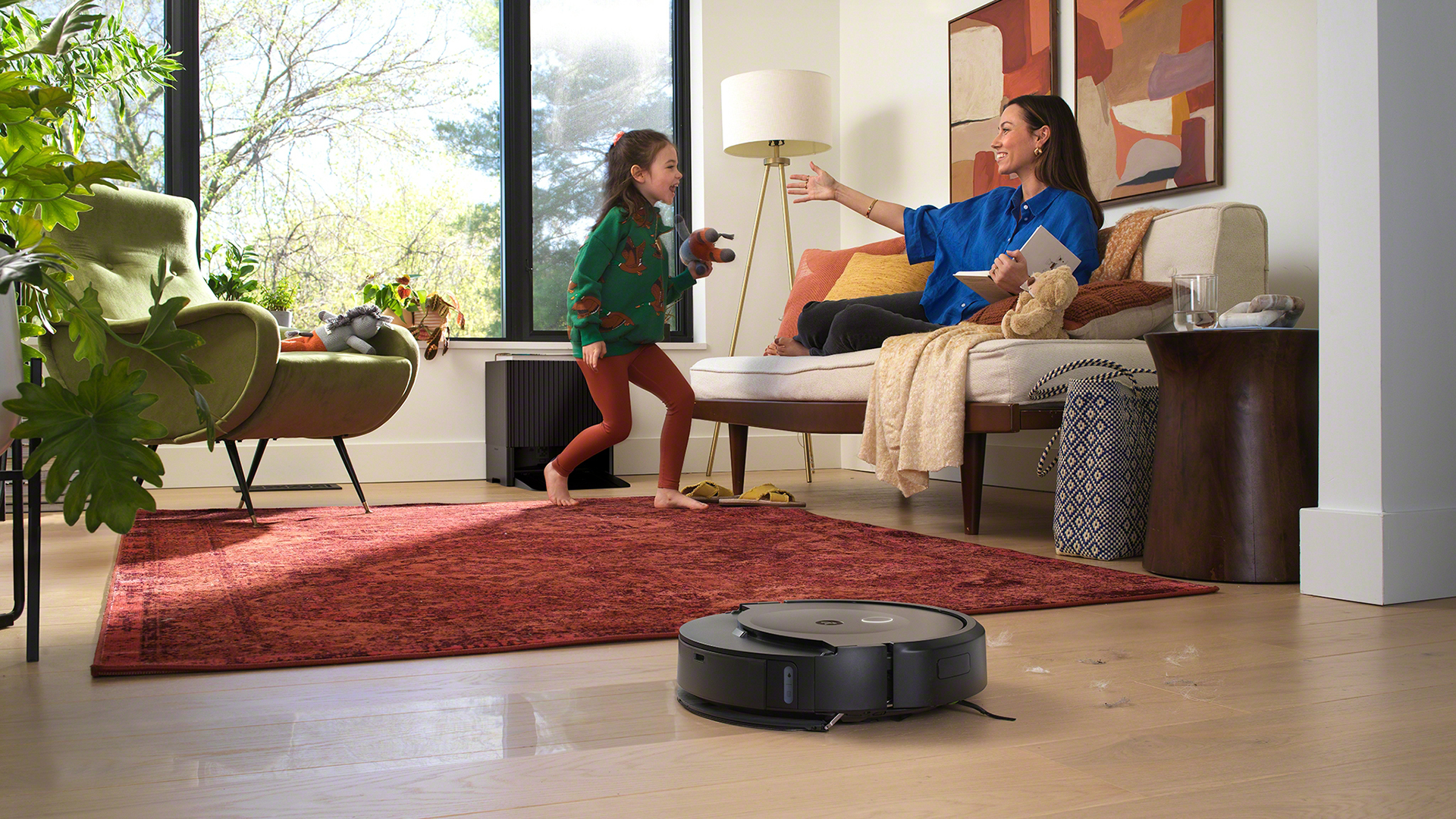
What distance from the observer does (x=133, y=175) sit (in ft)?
3.29

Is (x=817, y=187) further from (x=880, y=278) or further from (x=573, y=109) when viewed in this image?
(x=573, y=109)

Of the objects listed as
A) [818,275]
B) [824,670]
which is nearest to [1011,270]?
[818,275]

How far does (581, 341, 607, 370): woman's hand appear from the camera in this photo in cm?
308

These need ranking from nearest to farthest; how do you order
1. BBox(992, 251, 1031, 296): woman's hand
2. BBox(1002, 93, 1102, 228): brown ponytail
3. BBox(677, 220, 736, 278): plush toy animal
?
BBox(992, 251, 1031, 296): woman's hand
BBox(1002, 93, 1102, 228): brown ponytail
BBox(677, 220, 736, 278): plush toy animal

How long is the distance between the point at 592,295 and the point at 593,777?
226 cm

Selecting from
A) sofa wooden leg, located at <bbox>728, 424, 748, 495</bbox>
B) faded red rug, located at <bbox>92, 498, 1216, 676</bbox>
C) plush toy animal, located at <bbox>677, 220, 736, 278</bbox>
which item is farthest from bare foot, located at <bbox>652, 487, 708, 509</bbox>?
plush toy animal, located at <bbox>677, 220, 736, 278</bbox>

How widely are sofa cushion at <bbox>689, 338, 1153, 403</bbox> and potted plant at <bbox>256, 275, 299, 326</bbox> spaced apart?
1.36 m

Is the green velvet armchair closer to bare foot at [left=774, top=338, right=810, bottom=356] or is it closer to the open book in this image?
bare foot at [left=774, top=338, right=810, bottom=356]

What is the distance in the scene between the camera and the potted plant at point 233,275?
141 inches

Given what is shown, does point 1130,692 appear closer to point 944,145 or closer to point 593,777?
point 593,777

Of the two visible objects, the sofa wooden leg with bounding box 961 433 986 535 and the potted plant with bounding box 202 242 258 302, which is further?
the potted plant with bounding box 202 242 258 302

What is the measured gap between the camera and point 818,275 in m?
4.04

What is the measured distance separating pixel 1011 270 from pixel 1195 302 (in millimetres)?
711

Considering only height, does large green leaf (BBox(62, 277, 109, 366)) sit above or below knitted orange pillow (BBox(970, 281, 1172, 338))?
below
